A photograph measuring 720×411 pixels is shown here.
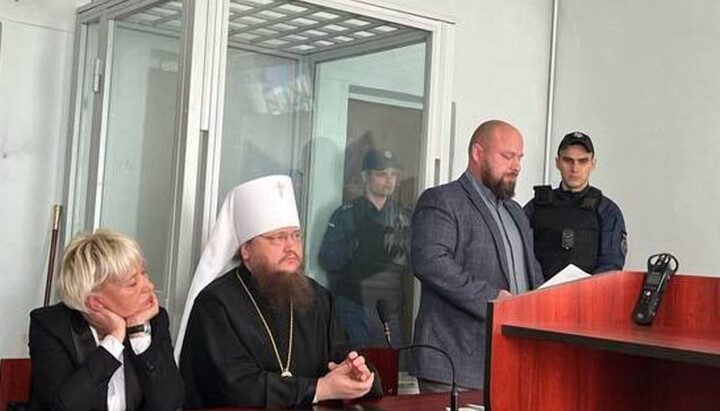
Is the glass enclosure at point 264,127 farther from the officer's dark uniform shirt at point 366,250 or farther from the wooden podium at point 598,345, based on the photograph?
the wooden podium at point 598,345

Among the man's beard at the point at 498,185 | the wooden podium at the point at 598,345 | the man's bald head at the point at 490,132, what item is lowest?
the wooden podium at the point at 598,345

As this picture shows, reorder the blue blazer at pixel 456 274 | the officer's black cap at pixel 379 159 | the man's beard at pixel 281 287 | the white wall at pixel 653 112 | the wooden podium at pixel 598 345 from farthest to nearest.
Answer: the white wall at pixel 653 112 → the officer's black cap at pixel 379 159 → the blue blazer at pixel 456 274 → the man's beard at pixel 281 287 → the wooden podium at pixel 598 345

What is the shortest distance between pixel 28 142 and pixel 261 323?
1.81 m

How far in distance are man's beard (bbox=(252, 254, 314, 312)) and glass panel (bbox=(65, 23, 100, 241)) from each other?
1426 millimetres

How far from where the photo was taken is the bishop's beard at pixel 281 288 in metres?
2.81

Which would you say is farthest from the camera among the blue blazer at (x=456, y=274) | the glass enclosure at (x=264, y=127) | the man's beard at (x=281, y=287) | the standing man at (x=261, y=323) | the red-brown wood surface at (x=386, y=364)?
the glass enclosure at (x=264, y=127)

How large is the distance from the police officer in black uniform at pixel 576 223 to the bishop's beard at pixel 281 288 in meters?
1.40

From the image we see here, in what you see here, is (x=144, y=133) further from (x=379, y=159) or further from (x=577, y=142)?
(x=577, y=142)

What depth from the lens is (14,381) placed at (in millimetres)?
2264

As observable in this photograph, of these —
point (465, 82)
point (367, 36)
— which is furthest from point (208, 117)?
point (465, 82)

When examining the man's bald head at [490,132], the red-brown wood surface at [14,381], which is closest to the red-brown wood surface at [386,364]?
the man's bald head at [490,132]

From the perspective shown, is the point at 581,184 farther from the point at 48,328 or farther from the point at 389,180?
the point at 48,328

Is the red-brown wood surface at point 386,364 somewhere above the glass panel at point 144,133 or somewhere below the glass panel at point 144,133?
below

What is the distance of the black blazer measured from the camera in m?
2.17
